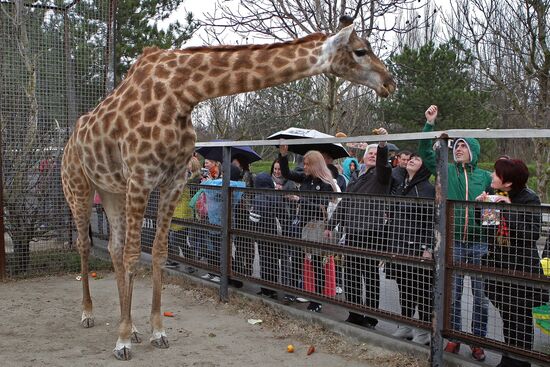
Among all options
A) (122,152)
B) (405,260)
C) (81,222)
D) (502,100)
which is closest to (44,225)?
(81,222)

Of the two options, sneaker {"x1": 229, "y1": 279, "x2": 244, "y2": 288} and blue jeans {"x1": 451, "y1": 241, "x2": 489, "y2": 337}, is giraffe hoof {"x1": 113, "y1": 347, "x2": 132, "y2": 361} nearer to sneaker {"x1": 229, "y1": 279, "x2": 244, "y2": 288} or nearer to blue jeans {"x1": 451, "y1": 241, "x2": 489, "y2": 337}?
sneaker {"x1": 229, "y1": 279, "x2": 244, "y2": 288}

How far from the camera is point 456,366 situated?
13.2 ft

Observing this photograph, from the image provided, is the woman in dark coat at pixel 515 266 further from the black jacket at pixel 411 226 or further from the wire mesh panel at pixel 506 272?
the black jacket at pixel 411 226

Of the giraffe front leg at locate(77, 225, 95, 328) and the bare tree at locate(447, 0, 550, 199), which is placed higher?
the bare tree at locate(447, 0, 550, 199)

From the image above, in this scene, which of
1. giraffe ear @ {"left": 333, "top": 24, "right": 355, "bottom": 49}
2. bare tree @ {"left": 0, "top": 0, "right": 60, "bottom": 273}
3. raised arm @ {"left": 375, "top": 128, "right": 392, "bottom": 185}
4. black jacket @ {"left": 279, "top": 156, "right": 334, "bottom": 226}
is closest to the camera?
giraffe ear @ {"left": 333, "top": 24, "right": 355, "bottom": 49}

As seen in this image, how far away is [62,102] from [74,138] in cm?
248

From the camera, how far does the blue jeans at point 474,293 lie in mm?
4035

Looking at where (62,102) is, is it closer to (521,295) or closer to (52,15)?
(52,15)

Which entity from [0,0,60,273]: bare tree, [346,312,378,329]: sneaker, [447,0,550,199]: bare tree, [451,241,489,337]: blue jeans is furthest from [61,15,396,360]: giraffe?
[447,0,550,199]: bare tree

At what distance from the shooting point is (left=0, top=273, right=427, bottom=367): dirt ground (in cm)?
454

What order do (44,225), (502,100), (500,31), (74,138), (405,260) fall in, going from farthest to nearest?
(502,100) → (500,31) → (44,225) → (74,138) → (405,260)

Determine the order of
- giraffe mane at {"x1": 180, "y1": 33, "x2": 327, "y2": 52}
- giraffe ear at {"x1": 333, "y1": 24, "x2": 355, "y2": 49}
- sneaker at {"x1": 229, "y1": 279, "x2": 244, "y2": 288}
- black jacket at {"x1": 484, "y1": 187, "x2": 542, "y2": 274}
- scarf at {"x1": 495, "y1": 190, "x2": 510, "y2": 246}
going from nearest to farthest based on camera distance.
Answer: black jacket at {"x1": 484, "y1": 187, "x2": 542, "y2": 274}, scarf at {"x1": 495, "y1": 190, "x2": 510, "y2": 246}, giraffe ear at {"x1": 333, "y1": 24, "x2": 355, "y2": 49}, giraffe mane at {"x1": 180, "y1": 33, "x2": 327, "y2": 52}, sneaker at {"x1": 229, "y1": 279, "x2": 244, "y2": 288}

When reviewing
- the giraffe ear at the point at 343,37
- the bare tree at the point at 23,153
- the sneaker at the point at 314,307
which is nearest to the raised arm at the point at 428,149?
the giraffe ear at the point at 343,37

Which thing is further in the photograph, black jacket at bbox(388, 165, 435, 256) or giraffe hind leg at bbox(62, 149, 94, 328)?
giraffe hind leg at bbox(62, 149, 94, 328)
